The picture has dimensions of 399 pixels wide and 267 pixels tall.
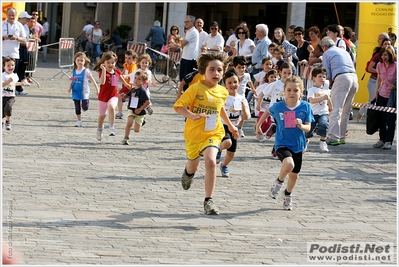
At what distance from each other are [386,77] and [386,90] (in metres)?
0.24

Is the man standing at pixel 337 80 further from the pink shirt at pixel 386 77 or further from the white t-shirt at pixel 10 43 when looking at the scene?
the white t-shirt at pixel 10 43

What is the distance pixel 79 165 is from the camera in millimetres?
12008

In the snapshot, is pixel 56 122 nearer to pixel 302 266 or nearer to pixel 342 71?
pixel 342 71

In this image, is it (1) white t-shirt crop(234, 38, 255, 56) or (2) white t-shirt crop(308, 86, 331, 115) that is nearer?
(2) white t-shirt crop(308, 86, 331, 115)

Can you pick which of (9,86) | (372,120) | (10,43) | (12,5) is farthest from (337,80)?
(12,5)

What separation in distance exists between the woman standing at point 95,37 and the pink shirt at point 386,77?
2163 centimetres

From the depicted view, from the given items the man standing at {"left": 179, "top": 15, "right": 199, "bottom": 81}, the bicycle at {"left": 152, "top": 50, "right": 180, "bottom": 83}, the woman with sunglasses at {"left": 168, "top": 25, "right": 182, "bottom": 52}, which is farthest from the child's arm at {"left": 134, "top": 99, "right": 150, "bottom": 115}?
the bicycle at {"left": 152, "top": 50, "right": 180, "bottom": 83}

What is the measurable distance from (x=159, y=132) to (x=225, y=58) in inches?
272

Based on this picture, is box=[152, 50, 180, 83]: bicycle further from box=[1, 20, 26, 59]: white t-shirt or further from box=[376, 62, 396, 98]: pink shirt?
box=[376, 62, 396, 98]: pink shirt

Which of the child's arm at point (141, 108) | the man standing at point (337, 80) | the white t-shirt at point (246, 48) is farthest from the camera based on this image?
the white t-shirt at point (246, 48)

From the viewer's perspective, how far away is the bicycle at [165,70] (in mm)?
25297

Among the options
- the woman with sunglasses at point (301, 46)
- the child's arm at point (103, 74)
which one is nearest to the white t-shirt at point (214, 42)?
the woman with sunglasses at point (301, 46)

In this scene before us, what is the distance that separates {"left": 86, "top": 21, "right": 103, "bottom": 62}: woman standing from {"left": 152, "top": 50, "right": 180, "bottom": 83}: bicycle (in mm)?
6758

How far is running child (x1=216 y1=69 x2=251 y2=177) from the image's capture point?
11.4 m
